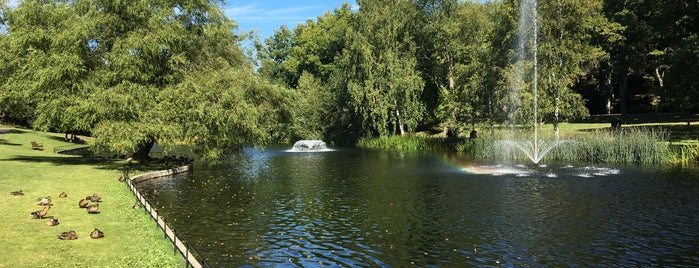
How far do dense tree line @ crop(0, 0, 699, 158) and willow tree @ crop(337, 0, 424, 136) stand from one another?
158mm

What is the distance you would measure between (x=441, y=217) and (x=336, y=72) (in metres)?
55.9

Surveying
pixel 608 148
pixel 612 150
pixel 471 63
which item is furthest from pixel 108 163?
pixel 612 150

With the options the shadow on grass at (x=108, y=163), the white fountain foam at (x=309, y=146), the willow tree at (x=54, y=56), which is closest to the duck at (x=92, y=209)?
the shadow on grass at (x=108, y=163)

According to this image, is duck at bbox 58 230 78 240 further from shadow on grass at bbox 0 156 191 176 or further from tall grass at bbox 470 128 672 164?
tall grass at bbox 470 128 672 164

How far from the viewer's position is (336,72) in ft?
238

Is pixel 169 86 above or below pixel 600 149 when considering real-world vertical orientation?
above

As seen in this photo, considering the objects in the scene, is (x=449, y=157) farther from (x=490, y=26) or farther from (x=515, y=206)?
(x=515, y=206)

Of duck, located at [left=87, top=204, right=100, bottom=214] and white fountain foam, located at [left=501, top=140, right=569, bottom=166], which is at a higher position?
white fountain foam, located at [left=501, top=140, right=569, bottom=166]

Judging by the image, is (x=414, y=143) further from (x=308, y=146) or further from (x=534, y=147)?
(x=534, y=147)

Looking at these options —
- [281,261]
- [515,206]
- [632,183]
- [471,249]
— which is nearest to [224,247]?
[281,261]

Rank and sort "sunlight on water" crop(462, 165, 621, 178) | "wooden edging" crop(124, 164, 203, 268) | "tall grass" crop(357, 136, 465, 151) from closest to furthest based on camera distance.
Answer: "wooden edging" crop(124, 164, 203, 268), "sunlight on water" crop(462, 165, 621, 178), "tall grass" crop(357, 136, 465, 151)

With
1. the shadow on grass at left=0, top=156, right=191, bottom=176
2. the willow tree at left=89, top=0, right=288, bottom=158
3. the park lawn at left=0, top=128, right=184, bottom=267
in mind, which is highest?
the willow tree at left=89, top=0, right=288, bottom=158

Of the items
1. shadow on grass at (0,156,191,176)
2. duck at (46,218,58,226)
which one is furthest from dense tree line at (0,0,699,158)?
duck at (46,218,58,226)

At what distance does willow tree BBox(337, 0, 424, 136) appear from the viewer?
5584 cm
